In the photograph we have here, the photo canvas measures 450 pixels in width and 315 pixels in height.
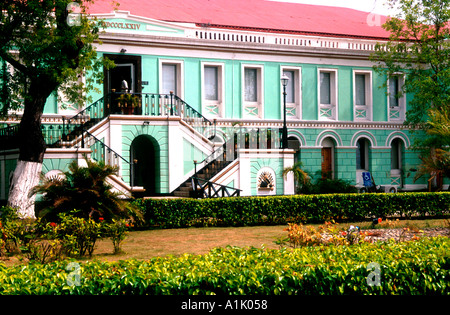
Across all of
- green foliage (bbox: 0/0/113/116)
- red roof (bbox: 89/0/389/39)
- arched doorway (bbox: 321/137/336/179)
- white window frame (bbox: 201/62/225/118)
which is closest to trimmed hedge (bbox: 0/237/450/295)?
green foliage (bbox: 0/0/113/116)

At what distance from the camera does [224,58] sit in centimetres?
2628

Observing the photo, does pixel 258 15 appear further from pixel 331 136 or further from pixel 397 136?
pixel 397 136

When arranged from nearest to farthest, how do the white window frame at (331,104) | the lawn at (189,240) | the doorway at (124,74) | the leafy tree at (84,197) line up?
1. the lawn at (189,240)
2. the leafy tree at (84,197)
3. the doorway at (124,74)
4. the white window frame at (331,104)

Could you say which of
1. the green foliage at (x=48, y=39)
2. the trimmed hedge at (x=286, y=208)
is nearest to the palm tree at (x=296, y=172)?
the trimmed hedge at (x=286, y=208)

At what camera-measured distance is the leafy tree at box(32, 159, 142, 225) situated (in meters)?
13.7

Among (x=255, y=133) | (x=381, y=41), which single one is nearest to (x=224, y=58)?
(x=255, y=133)

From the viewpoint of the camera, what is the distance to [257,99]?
2725cm

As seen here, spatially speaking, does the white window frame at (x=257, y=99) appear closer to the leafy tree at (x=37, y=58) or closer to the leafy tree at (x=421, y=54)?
the leafy tree at (x=421, y=54)

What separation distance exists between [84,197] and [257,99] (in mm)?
14712

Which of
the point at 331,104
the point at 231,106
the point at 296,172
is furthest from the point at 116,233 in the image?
the point at 331,104

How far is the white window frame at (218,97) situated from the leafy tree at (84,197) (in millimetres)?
12149

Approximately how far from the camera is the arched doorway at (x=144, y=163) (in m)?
23.8

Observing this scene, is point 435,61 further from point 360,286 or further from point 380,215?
point 360,286

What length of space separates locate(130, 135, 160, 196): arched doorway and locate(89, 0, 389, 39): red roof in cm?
604
